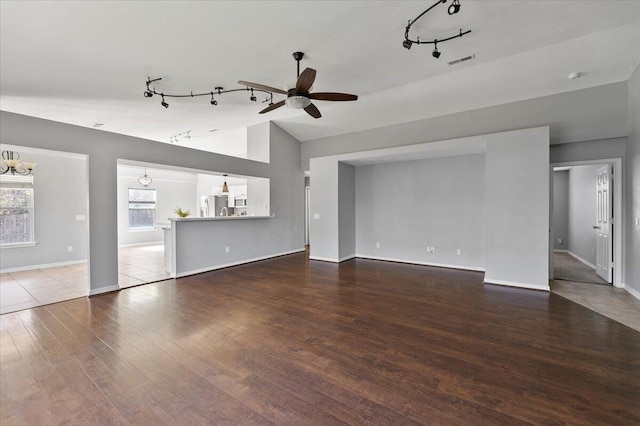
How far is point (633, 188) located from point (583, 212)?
9.96ft

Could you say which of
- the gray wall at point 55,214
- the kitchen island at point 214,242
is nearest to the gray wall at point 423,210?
the kitchen island at point 214,242

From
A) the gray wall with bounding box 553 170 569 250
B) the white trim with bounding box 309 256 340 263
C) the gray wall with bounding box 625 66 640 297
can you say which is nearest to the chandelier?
the white trim with bounding box 309 256 340 263

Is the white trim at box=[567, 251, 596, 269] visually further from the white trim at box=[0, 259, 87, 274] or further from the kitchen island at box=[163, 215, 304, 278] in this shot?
the white trim at box=[0, 259, 87, 274]

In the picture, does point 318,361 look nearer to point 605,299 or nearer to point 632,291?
point 605,299

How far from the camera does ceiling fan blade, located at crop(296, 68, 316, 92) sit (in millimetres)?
3049

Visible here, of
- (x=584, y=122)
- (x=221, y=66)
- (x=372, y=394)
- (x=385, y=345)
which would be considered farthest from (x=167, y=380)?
(x=584, y=122)

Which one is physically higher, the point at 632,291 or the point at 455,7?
the point at 455,7

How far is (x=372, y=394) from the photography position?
1926 millimetres

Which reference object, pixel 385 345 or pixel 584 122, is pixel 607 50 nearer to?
pixel 584 122

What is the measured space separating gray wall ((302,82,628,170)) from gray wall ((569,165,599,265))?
Answer: 76.9 inches

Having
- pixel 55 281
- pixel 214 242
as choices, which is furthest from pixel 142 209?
pixel 214 242

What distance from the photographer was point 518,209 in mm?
4543

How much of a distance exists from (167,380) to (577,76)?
20.2 feet

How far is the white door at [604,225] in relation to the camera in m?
4.84
